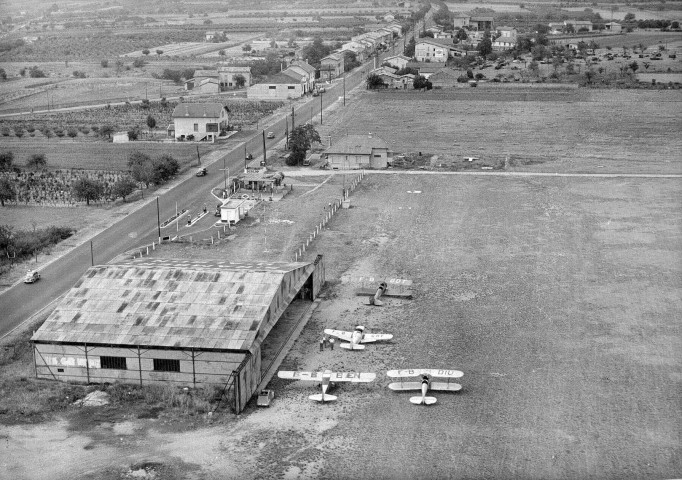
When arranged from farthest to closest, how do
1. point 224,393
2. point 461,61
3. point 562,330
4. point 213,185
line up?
point 461,61, point 213,185, point 562,330, point 224,393

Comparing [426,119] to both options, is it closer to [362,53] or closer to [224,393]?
[362,53]

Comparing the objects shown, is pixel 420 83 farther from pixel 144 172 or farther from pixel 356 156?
pixel 144 172

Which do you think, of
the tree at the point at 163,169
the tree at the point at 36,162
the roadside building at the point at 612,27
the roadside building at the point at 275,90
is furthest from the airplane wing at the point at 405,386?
the roadside building at the point at 612,27

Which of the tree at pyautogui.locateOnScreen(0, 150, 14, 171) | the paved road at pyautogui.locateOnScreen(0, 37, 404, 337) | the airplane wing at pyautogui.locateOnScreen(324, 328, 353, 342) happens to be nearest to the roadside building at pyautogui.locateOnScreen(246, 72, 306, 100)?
the paved road at pyautogui.locateOnScreen(0, 37, 404, 337)

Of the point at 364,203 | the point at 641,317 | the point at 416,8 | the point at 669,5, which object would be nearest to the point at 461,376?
the point at 641,317

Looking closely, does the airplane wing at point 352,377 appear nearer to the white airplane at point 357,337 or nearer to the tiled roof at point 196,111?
the white airplane at point 357,337

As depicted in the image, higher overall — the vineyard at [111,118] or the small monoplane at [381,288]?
the small monoplane at [381,288]

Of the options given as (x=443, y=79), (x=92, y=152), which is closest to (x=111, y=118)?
(x=92, y=152)
